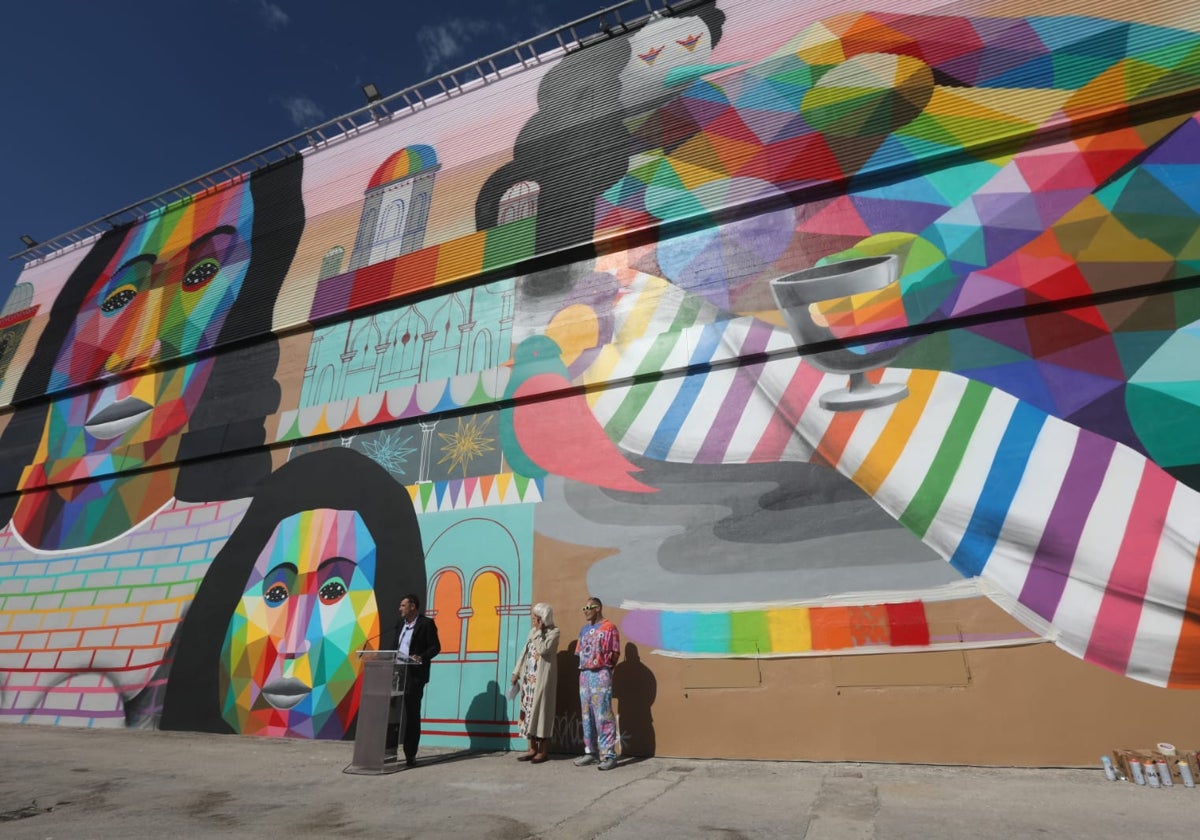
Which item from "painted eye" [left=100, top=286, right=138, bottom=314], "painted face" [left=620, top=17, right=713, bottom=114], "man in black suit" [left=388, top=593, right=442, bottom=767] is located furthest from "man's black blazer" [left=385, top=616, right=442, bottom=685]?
"painted eye" [left=100, top=286, right=138, bottom=314]

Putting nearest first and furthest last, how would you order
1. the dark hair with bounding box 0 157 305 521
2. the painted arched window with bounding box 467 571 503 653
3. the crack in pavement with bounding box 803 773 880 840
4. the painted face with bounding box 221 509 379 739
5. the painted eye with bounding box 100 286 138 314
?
the crack in pavement with bounding box 803 773 880 840 < the painted arched window with bounding box 467 571 503 653 < the painted face with bounding box 221 509 379 739 < the dark hair with bounding box 0 157 305 521 < the painted eye with bounding box 100 286 138 314

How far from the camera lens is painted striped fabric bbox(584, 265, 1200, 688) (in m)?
5.62

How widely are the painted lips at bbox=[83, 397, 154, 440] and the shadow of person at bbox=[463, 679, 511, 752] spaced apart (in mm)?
9267

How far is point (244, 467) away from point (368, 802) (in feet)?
24.9

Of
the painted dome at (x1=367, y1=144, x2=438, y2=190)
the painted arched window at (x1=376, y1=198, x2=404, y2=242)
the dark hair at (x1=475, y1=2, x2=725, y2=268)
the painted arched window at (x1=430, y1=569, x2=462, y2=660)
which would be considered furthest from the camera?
the painted dome at (x1=367, y1=144, x2=438, y2=190)

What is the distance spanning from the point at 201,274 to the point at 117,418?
327 cm

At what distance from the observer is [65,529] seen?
12.1 metres

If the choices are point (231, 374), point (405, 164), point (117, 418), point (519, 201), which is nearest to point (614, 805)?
point (519, 201)

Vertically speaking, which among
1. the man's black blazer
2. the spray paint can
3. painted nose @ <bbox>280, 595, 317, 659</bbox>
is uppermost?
painted nose @ <bbox>280, 595, 317, 659</bbox>

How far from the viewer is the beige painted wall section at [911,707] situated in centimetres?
546

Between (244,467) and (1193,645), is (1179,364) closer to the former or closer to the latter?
(1193,645)

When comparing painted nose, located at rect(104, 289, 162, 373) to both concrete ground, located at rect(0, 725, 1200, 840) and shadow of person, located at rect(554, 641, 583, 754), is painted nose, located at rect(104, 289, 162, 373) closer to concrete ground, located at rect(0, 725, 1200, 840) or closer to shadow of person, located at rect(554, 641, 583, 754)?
concrete ground, located at rect(0, 725, 1200, 840)

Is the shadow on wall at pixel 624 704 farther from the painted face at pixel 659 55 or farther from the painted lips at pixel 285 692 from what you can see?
the painted face at pixel 659 55

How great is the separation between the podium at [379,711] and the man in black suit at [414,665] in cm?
6
